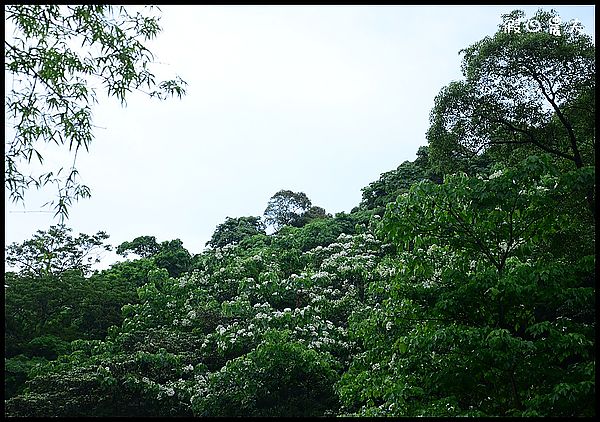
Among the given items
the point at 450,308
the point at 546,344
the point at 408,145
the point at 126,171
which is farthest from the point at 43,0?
the point at 408,145

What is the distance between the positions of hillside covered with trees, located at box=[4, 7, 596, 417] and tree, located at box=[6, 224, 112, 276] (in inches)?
1.5

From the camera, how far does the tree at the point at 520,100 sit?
19.8ft

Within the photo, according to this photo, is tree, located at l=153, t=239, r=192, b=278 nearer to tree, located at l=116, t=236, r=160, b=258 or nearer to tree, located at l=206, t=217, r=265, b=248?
tree, located at l=116, t=236, r=160, b=258

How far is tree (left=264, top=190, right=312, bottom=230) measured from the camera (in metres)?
16.5

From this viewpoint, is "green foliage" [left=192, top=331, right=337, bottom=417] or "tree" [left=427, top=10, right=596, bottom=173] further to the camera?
"green foliage" [left=192, top=331, right=337, bottom=417]

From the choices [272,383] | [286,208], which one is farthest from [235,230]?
[272,383]

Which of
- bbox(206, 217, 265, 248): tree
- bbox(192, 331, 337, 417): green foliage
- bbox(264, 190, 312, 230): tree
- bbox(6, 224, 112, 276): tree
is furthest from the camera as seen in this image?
bbox(264, 190, 312, 230): tree

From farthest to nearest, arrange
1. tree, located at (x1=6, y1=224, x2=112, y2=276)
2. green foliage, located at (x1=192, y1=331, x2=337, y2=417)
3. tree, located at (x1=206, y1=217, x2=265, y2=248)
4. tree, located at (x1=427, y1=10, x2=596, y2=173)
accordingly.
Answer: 1. tree, located at (x1=206, y1=217, x2=265, y2=248)
2. tree, located at (x1=6, y1=224, x2=112, y2=276)
3. green foliage, located at (x1=192, y1=331, x2=337, y2=417)
4. tree, located at (x1=427, y1=10, x2=596, y2=173)

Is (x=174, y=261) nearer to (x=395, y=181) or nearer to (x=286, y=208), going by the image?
(x=286, y=208)

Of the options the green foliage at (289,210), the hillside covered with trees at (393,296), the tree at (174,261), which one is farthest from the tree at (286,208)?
the tree at (174,261)

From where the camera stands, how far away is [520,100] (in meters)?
6.31

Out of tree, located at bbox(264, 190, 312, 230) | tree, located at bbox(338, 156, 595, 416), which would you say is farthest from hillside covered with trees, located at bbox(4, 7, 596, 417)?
tree, located at bbox(264, 190, 312, 230)

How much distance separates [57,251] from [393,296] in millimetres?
9966

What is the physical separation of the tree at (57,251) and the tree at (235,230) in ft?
8.23
